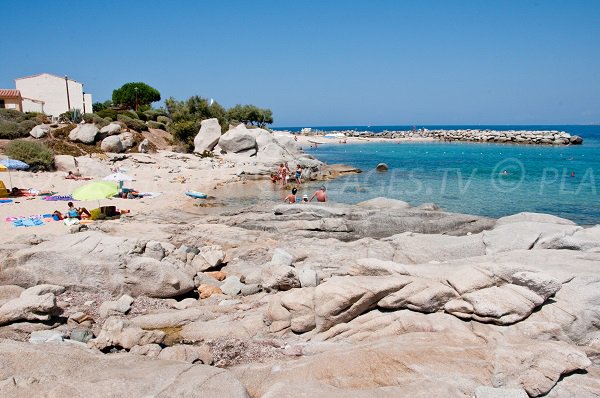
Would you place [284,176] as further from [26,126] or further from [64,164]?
[26,126]

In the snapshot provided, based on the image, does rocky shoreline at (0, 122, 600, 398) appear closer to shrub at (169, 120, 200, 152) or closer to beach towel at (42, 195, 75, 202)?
beach towel at (42, 195, 75, 202)

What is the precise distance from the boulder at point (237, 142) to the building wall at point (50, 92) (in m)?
22.0

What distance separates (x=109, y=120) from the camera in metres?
49.9

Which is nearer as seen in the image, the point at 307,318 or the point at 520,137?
the point at 307,318

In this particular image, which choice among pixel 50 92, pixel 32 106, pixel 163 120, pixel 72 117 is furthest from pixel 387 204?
pixel 50 92

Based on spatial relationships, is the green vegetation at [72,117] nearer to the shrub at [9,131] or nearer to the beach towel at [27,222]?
the shrub at [9,131]

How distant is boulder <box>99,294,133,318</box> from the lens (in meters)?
10.6

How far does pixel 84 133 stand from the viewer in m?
42.4

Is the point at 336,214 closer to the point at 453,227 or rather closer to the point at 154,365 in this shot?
the point at 453,227

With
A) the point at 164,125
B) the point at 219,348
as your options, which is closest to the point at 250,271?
the point at 219,348

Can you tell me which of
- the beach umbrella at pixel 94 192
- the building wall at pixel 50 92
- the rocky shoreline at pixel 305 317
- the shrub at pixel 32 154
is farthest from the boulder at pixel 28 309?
the building wall at pixel 50 92

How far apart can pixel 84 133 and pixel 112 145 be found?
134 inches

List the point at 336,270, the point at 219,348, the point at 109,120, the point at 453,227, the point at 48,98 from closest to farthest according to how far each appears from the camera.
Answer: the point at 219,348
the point at 336,270
the point at 453,227
the point at 109,120
the point at 48,98

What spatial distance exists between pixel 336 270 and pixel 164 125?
2134 inches
